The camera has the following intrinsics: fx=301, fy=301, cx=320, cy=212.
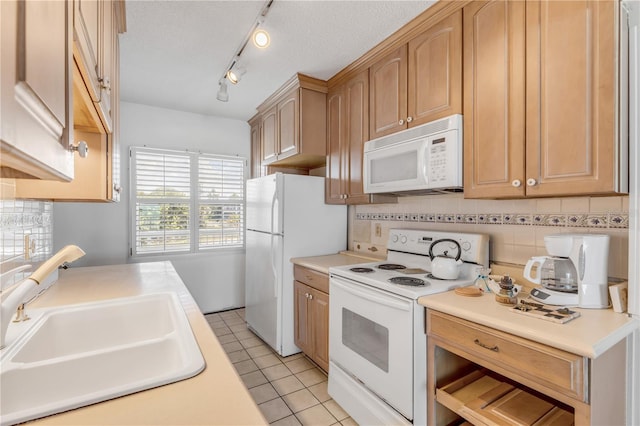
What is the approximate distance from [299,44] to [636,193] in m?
2.05

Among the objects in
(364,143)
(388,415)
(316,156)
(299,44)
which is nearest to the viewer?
(388,415)

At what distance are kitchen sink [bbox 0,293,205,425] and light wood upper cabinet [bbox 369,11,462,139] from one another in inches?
68.9

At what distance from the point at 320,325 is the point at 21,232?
189cm

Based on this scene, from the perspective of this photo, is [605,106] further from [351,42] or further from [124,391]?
[124,391]

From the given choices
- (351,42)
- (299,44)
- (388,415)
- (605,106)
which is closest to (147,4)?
(299,44)

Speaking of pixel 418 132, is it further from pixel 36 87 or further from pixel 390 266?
pixel 36 87

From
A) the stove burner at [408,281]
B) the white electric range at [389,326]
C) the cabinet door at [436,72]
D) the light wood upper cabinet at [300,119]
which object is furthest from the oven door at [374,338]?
the light wood upper cabinet at [300,119]

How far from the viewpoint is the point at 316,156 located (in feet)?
9.64

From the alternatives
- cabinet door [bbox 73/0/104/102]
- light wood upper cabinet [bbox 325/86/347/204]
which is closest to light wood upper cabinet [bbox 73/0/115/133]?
cabinet door [bbox 73/0/104/102]

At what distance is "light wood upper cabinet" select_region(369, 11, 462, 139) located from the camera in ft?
5.71

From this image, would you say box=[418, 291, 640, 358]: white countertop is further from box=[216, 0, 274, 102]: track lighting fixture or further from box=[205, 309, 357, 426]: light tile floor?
box=[216, 0, 274, 102]: track lighting fixture

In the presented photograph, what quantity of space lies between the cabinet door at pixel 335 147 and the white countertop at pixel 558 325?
1.50 m

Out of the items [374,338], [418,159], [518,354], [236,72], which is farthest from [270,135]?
[518,354]

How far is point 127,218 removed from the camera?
3.35m
